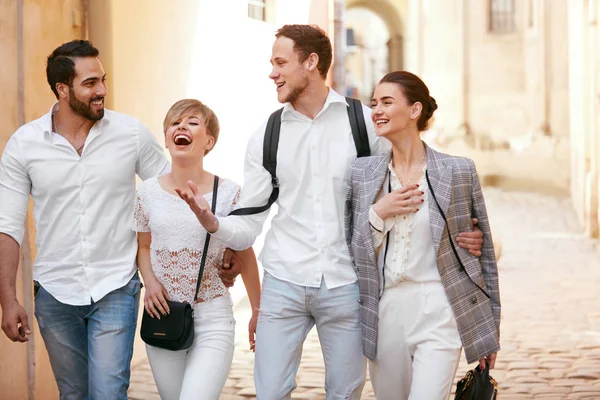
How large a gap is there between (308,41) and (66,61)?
111 centimetres

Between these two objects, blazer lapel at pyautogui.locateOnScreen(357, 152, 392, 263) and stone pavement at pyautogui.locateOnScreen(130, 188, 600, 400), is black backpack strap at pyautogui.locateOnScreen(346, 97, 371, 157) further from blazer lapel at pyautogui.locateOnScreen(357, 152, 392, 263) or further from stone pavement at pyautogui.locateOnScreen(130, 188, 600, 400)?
stone pavement at pyautogui.locateOnScreen(130, 188, 600, 400)

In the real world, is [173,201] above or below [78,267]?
above

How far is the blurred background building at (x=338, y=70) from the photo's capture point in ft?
23.3

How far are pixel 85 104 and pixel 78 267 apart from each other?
0.74 m

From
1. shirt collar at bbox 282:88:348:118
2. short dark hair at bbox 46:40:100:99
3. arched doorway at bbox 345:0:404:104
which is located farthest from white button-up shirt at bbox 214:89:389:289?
arched doorway at bbox 345:0:404:104

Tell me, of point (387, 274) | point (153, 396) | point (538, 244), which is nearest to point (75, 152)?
point (387, 274)

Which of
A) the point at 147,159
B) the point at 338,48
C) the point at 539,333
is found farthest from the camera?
the point at 338,48

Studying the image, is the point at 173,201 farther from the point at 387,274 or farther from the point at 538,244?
the point at 538,244

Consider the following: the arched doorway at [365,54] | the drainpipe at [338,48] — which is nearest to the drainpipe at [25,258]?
the drainpipe at [338,48]

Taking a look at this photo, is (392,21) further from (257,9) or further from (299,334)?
(299,334)

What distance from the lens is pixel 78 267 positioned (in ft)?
16.3

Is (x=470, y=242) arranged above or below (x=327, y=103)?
below

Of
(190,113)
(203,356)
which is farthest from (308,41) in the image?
(203,356)

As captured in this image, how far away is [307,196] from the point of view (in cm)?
490
